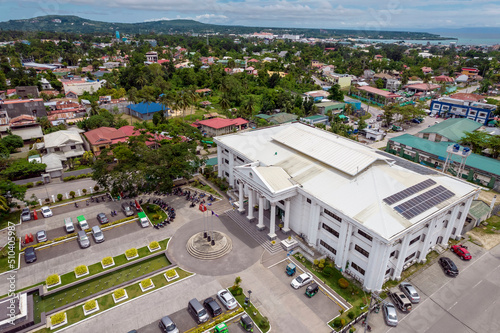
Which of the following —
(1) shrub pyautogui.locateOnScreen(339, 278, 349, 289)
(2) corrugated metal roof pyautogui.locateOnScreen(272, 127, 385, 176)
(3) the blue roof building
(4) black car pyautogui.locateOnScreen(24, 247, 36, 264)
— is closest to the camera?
(1) shrub pyautogui.locateOnScreen(339, 278, 349, 289)

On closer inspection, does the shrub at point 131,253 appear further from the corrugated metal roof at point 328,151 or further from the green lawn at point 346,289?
the corrugated metal roof at point 328,151

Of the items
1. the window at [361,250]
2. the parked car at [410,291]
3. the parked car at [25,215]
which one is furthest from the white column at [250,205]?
the parked car at [25,215]

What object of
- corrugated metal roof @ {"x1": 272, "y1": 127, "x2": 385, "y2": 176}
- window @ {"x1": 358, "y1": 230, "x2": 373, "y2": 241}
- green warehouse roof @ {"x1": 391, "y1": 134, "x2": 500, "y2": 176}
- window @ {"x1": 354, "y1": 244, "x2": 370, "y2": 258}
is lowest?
green warehouse roof @ {"x1": 391, "y1": 134, "x2": 500, "y2": 176}

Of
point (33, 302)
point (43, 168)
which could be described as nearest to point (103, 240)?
point (33, 302)

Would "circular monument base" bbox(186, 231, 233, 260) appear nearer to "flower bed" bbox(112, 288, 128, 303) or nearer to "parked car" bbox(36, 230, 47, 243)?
"flower bed" bbox(112, 288, 128, 303)

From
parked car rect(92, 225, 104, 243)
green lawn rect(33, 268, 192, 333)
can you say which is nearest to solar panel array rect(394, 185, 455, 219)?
green lawn rect(33, 268, 192, 333)

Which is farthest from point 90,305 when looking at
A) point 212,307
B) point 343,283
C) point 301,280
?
point 343,283
